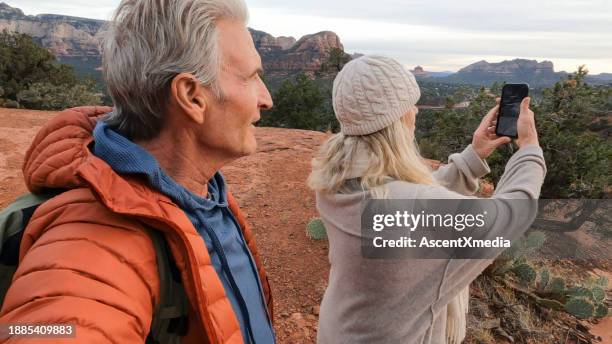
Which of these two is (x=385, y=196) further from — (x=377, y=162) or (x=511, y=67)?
(x=511, y=67)

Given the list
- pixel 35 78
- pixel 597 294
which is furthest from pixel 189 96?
pixel 35 78

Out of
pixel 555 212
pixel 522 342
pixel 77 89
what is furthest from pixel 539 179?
pixel 77 89

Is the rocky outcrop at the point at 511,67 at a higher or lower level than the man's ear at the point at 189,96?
lower

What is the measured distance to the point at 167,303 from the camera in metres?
0.86

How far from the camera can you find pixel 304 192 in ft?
19.0

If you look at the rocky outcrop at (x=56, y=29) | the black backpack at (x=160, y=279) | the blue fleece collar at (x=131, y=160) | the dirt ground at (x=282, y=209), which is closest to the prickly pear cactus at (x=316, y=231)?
the dirt ground at (x=282, y=209)

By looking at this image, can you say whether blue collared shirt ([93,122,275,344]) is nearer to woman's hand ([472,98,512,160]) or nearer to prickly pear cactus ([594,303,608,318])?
woman's hand ([472,98,512,160])

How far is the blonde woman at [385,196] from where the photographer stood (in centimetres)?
129

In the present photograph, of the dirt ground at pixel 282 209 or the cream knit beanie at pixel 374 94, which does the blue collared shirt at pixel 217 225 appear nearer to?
the cream knit beanie at pixel 374 94

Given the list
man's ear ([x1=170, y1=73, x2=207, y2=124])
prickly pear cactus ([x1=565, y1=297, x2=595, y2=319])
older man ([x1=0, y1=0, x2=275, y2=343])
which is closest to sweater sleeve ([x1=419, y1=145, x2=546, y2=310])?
older man ([x1=0, y1=0, x2=275, y2=343])

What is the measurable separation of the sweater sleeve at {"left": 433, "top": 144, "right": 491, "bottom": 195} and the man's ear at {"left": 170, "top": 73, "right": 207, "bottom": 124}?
4.34 ft

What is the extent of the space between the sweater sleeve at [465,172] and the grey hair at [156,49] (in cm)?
135

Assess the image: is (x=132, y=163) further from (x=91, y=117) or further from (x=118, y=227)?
(x=91, y=117)

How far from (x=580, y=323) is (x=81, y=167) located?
16.0 ft
